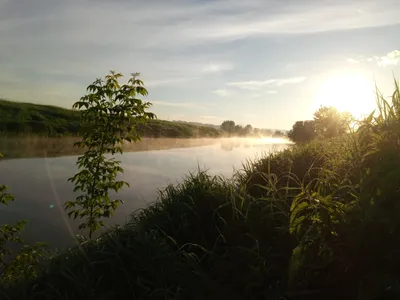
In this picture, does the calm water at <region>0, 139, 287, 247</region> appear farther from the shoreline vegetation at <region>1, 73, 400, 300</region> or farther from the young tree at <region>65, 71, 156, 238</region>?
the shoreline vegetation at <region>1, 73, 400, 300</region>

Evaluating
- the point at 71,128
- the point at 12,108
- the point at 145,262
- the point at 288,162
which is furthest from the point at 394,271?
the point at 12,108

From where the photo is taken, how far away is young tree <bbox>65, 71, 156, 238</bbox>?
8.10 meters

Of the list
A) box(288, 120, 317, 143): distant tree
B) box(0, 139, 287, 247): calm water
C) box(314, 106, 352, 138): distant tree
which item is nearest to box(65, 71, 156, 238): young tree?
box(0, 139, 287, 247): calm water

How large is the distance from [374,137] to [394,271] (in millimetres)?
1322

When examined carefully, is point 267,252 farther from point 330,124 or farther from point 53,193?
point 53,193

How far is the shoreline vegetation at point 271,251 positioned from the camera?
3119 millimetres

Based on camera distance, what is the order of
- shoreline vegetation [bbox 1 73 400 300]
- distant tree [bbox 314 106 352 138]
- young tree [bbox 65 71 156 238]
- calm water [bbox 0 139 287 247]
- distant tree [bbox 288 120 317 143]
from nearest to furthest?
shoreline vegetation [bbox 1 73 400 300] → distant tree [bbox 314 106 352 138] → young tree [bbox 65 71 156 238] → calm water [bbox 0 139 287 247] → distant tree [bbox 288 120 317 143]

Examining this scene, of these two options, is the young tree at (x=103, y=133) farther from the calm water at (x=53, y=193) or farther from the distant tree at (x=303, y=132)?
the distant tree at (x=303, y=132)

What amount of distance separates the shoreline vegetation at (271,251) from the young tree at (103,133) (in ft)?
8.42

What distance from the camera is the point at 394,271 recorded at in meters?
3.04

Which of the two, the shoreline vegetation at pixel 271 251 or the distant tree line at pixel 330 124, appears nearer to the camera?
the shoreline vegetation at pixel 271 251

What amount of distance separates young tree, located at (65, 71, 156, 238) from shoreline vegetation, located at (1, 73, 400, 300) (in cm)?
257

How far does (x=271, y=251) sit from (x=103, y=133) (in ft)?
17.6

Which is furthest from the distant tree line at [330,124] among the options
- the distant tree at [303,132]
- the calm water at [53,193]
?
the calm water at [53,193]
